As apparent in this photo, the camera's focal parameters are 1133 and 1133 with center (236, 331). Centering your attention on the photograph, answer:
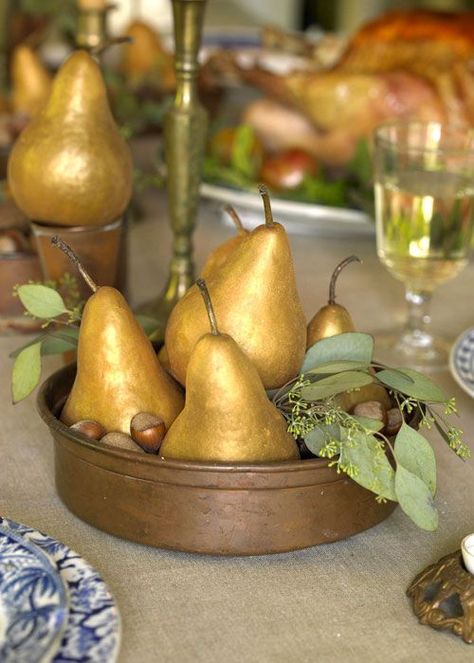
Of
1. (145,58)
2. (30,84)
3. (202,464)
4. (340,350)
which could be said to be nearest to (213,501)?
(202,464)

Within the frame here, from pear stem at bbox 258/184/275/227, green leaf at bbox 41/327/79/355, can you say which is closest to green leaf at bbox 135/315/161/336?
green leaf at bbox 41/327/79/355

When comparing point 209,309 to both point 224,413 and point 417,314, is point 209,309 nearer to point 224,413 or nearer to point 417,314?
point 224,413

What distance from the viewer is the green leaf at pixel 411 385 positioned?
25.5 inches

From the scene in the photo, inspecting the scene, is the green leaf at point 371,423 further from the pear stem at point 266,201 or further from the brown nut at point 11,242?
the brown nut at point 11,242

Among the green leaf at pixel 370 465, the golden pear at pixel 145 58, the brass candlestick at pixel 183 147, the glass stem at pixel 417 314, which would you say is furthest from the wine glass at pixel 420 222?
the golden pear at pixel 145 58

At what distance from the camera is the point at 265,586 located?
2.02ft

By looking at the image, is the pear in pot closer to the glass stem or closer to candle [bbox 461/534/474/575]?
candle [bbox 461/534/474/575]

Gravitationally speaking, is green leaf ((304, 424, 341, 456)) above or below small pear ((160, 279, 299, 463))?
below

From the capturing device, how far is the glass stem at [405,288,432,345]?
3.34 ft

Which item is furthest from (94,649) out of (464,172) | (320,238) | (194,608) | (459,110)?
(459,110)

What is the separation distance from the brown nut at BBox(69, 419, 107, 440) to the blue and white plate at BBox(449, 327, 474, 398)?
30 centimetres

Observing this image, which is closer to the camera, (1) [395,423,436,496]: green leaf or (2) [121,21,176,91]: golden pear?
(1) [395,423,436,496]: green leaf

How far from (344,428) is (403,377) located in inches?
2.4

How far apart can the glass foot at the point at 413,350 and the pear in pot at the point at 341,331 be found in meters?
0.26
